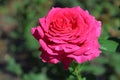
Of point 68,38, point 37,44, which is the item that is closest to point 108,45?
point 68,38

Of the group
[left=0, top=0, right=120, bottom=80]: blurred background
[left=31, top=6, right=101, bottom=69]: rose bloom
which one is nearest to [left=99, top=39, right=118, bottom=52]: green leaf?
[left=31, top=6, right=101, bottom=69]: rose bloom

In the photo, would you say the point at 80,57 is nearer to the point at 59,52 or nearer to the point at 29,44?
the point at 59,52

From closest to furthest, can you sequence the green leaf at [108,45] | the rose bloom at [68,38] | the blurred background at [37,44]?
the rose bloom at [68,38] < the green leaf at [108,45] < the blurred background at [37,44]

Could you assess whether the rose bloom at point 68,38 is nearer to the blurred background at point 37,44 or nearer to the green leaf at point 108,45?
the green leaf at point 108,45

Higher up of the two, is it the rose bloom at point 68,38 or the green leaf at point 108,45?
the rose bloom at point 68,38

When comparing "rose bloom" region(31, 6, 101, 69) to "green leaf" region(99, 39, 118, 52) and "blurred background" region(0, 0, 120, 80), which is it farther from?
"blurred background" region(0, 0, 120, 80)

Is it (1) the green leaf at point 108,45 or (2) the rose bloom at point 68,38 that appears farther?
(1) the green leaf at point 108,45

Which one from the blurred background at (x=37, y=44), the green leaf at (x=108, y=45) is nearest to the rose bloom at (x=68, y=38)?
the green leaf at (x=108, y=45)
